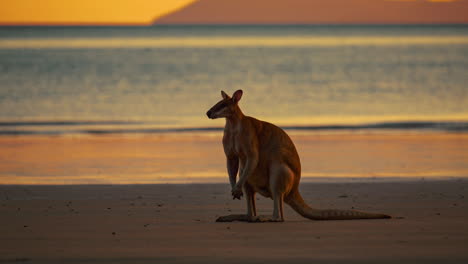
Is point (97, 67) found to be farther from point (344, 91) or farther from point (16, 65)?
point (344, 91)

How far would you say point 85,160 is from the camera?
1538 cm

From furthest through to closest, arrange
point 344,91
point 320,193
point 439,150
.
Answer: point 344,91, point 439,150, point 320,193

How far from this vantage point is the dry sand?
6.93 meters

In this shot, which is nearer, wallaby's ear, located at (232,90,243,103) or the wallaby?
the wallaby

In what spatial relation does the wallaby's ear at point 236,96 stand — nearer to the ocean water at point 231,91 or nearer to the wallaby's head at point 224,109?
the wallaby's head at point 224,109

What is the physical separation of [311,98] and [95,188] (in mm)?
23842

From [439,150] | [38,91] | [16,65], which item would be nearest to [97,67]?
[16,65]

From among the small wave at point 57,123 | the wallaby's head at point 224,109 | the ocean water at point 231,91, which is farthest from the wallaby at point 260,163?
the small wave at point 57,123

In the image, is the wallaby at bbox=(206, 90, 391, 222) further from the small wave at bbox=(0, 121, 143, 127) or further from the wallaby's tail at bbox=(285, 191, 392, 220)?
the small wave at bbox=(0, 121, 143, 127)

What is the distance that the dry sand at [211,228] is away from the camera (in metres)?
6.93

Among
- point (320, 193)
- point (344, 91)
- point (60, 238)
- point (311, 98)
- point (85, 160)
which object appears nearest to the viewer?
point (60, 238)

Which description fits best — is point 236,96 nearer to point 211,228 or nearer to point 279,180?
point 279,180

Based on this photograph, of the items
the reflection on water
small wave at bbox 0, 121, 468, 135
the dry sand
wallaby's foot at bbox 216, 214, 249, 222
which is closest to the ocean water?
small wave at bbox 0, 121, 468, 135

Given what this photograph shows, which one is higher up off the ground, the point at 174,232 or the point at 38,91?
the point at 38,91
